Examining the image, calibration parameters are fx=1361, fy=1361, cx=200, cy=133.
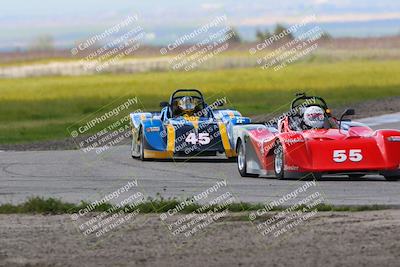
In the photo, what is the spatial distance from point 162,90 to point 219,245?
58.7 meters

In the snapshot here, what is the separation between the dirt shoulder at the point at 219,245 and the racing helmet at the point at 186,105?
38.2 ft

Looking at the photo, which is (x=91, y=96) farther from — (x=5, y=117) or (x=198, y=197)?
(x=198, y=197)

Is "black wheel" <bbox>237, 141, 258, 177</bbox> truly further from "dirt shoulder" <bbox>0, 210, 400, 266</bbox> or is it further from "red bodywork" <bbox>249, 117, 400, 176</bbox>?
"dirt shoulder" <bbox>0, 210, 400, 266</bbox>

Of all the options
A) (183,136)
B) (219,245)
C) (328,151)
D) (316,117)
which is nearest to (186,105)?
(183,136)

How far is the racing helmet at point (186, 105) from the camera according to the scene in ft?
85.2

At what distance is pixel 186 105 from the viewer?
2600 centimetres

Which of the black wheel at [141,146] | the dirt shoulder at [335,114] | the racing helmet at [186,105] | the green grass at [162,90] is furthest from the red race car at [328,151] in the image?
the green grass at [162,90]

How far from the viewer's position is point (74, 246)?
1263 cm

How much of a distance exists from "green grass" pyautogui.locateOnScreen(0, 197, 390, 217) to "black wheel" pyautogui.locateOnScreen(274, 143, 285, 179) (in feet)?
14.2

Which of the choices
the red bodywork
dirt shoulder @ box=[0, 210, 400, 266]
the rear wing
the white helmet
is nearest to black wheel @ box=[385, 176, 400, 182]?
the red bodywork

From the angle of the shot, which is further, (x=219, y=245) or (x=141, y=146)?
(x=141, y=146)

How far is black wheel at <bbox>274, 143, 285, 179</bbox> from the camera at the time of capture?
19750 mm

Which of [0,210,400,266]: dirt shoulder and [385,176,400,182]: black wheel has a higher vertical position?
[0,210,400,266]: dirt shoulder

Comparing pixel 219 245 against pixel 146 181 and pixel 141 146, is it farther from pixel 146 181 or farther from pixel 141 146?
pixel 141 146
